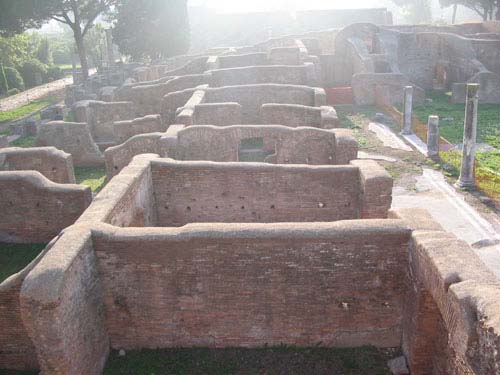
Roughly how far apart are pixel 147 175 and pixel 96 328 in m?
3.50

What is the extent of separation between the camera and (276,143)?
13070mm

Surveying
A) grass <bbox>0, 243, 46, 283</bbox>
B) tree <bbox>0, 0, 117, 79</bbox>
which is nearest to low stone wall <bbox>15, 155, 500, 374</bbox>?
grass <bbox>0, 243, 46, 283</bbox>

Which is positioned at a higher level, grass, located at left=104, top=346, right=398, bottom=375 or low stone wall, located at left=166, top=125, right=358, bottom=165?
low stone wall, located at left=166, top=125, right=358, bottom=165

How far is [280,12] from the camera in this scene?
57.0m

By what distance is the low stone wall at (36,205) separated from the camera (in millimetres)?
11258

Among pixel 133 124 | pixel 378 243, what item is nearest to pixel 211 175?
pixel 378 243

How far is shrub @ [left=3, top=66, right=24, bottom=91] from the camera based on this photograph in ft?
127

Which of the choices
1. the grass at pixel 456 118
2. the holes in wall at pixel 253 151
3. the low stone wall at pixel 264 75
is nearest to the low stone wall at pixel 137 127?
the holes in wall at pixel 253 151

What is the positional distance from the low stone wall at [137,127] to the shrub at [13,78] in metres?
25.4

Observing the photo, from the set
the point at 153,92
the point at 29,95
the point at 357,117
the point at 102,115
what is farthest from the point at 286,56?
the point at 29,95

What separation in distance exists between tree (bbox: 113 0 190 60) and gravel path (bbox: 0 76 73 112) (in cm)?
599

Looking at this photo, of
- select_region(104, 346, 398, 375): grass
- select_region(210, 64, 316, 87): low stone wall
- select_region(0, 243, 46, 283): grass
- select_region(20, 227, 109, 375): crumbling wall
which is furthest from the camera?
select_region(210, 64, 316, 87): low stone wall

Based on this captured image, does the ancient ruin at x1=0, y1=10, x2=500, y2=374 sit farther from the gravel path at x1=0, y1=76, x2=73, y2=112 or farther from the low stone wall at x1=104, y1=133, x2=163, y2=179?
the gravel path at x1=0, y1=76, x2=73, y2=112

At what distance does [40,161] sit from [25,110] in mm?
18552
